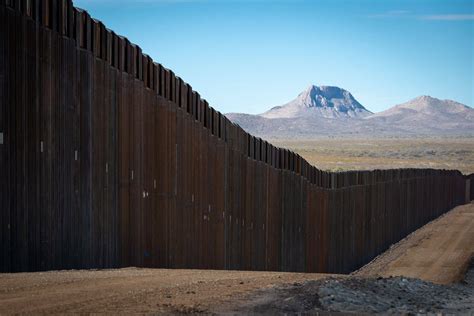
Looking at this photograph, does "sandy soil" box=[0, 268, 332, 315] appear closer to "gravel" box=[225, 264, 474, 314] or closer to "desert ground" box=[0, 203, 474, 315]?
"desert ground" box=[0, 203, 474, 315]

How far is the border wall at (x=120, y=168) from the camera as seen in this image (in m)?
11.8

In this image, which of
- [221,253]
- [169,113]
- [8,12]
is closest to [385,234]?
[221,253]

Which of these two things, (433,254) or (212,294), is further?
(433,254)

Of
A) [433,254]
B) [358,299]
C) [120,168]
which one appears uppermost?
[120,168]

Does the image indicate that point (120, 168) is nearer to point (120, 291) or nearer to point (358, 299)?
point (120, 291)

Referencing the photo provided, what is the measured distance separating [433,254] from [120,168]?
15965 millimetres

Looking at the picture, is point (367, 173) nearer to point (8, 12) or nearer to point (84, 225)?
point (84, 225)

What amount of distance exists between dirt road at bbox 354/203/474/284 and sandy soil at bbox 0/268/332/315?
385 inches

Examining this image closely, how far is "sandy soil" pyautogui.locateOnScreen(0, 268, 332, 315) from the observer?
7.71 meters

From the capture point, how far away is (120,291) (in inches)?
345

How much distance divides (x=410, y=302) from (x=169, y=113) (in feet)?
27.2

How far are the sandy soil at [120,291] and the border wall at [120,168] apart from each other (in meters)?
1.81

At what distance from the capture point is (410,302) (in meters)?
8.79

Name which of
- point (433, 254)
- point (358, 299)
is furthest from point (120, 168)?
point (433, 254)
